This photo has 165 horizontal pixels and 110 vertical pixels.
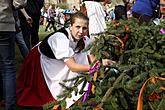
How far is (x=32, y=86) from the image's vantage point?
4492 millimetres

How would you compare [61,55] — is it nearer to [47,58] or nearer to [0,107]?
[47,58]

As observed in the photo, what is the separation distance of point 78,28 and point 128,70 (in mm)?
1842

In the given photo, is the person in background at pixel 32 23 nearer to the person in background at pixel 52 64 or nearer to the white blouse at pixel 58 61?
the person in background at pixel 52 64

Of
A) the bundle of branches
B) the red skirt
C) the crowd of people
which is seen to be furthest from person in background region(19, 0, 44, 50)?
the bundle of branches

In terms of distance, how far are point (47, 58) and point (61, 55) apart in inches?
16.2

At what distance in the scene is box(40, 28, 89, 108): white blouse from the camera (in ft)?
12.7

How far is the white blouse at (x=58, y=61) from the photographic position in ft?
12.7

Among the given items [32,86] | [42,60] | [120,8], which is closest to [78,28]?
[42,60]

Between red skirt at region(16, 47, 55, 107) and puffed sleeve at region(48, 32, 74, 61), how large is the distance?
0.46 meters

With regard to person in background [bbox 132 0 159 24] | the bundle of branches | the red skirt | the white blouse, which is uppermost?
the bundle of branches

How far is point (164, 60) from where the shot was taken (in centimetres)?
251

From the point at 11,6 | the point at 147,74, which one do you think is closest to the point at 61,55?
the point at 11,6

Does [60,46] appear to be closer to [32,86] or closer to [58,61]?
[58,61]

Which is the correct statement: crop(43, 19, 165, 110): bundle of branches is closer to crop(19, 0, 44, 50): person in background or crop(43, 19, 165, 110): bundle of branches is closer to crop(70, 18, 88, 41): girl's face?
crop(70, 18, 88, 41): girl's face
